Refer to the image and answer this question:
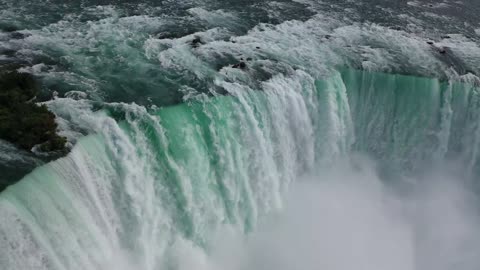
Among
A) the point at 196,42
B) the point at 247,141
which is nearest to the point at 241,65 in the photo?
the point at 196,42

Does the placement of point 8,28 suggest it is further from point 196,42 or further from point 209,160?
point 209,160

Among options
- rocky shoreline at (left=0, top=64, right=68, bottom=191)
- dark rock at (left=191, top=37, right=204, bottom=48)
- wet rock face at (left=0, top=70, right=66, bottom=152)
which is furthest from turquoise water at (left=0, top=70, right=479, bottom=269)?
dark rock at (left=191, top=37, right=204, bottom=48)

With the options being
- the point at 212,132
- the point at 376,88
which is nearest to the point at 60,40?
the point at 212,132

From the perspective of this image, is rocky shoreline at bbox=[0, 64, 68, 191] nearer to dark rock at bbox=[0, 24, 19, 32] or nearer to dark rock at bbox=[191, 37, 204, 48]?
dark rock at bbox=[0, 24, 19, 32]

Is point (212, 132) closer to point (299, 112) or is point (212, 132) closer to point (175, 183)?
point (175, 183)

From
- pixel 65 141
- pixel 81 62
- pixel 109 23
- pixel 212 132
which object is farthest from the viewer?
pixel 109 23
